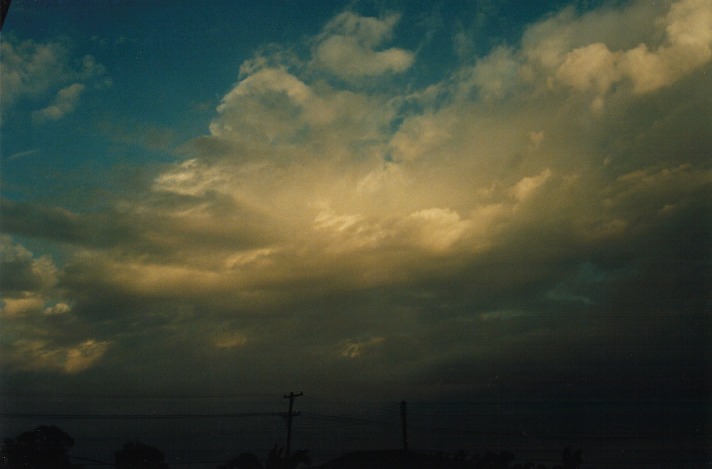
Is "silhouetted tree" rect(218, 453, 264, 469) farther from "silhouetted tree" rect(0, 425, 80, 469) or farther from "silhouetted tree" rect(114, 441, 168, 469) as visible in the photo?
"silhouetted tree" rect(0, 425, 80, 469)

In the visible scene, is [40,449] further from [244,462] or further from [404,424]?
[404,424]

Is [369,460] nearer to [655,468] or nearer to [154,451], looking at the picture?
[154,451]

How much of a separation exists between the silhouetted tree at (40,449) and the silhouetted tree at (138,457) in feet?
10.5

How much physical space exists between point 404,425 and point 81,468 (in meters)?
24.5

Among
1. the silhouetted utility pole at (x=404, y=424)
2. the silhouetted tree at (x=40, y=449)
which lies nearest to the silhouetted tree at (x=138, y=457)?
the silhouetted tree at (x=40, y=449)

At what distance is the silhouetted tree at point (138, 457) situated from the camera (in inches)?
1505

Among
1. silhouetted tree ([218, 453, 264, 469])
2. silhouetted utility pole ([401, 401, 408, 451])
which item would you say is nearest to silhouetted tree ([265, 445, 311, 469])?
silhouetted tree ([218, 453, 264, 469])

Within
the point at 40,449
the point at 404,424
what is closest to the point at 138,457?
the point at 40,449

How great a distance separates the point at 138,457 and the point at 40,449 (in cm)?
644

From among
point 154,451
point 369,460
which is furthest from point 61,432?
point 369,460

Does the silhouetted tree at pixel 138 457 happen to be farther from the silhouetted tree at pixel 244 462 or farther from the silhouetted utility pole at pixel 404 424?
the silhouetted utility pole at pixel 404 424

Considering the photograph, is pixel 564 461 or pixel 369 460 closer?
pixel 564 461

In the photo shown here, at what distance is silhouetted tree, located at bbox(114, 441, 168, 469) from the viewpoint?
3822 cm

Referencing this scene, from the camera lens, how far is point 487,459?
39938 millimetres
